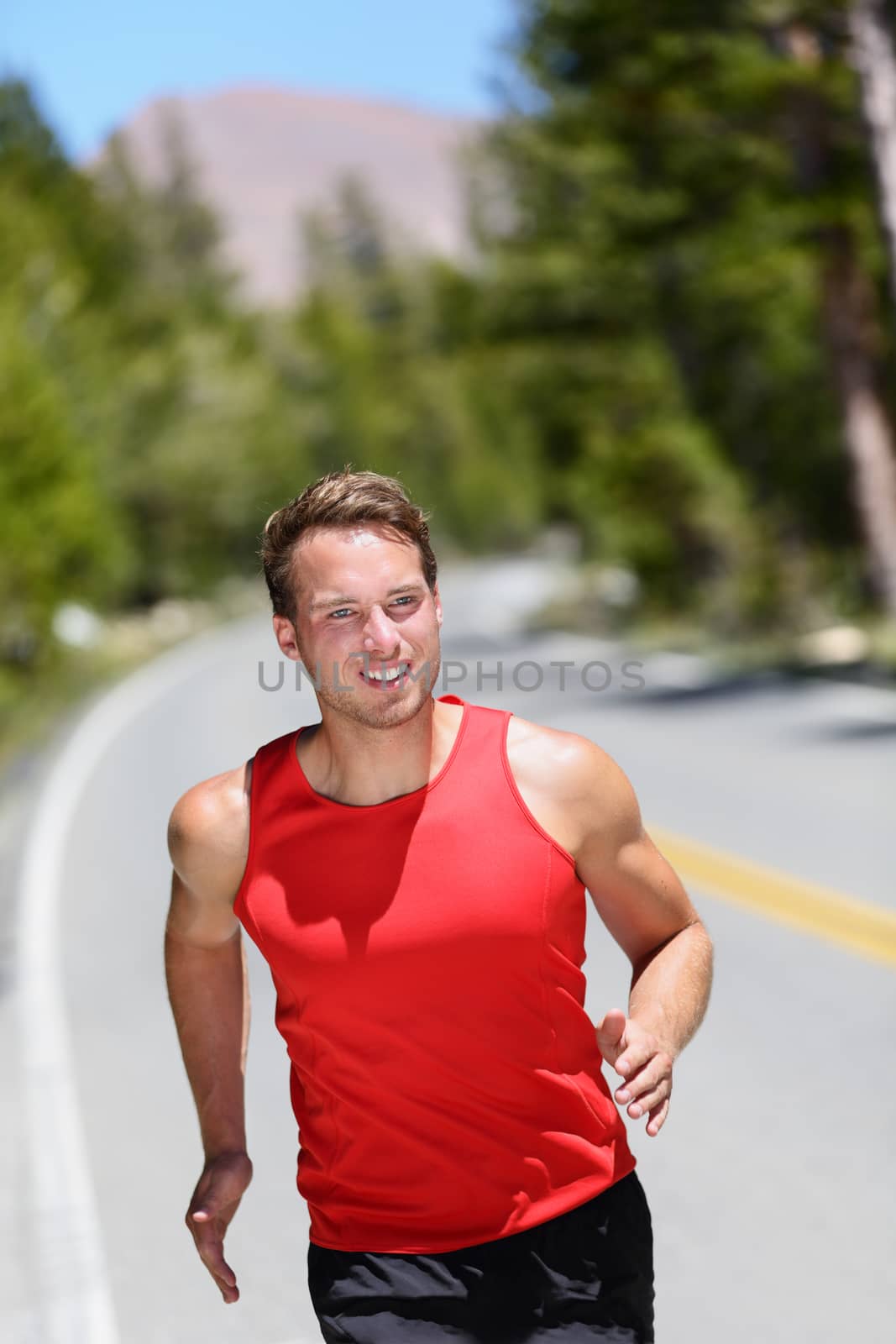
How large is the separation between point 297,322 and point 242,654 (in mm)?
66680

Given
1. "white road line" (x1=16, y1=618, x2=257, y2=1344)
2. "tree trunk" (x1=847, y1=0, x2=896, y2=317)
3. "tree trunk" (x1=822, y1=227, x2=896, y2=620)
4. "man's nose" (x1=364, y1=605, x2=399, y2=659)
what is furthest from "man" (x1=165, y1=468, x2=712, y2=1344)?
"tree trunk" (x1=822, y1=227, x2=896, y2=620)

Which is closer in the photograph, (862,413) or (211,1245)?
(211,1245)

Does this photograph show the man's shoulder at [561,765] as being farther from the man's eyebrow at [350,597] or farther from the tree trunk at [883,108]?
the tree trunk at [883,108]

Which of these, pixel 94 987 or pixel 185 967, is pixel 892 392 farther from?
pixel 185 967

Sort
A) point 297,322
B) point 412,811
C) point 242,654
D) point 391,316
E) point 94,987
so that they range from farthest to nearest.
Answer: point 391,316, point 297,322, point 242,654, point 94,987, point 412,811

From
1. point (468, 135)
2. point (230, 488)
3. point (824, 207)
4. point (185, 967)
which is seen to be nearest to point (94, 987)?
point (185, 967)

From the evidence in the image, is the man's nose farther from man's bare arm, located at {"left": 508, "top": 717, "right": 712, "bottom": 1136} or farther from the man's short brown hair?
man's bare arm, located at {"left": 508, "top": 717, "right": 712, "bottom": 1136}

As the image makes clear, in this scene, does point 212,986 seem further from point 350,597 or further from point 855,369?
point 855,369

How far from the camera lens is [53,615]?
32.5m

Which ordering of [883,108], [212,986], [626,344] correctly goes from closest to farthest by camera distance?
1. [212,986]
2. [883,108]
3. [626,344]

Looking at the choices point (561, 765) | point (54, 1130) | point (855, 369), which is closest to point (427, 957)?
point (561, 765)

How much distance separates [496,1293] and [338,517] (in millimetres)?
1188

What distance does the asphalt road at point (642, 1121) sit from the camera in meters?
4.72

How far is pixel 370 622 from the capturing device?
2527 mm
